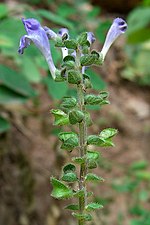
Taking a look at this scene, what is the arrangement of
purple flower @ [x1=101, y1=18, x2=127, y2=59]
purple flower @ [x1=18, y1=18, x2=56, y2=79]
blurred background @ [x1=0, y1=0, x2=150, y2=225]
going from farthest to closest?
1. blurred background @ [x1=0, y1=0, x2=150, y2=225]
2. purple flower @ [x1=101, y1=18, x2=127, y2=59]
3. purple flower @ [x1=18, y1=18, x2=56, y2=79]

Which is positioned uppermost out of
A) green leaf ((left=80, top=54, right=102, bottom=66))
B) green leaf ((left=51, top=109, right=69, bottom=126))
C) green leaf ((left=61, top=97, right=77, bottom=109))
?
green leaf ((left=80, top=54, right=102, bottom=66))

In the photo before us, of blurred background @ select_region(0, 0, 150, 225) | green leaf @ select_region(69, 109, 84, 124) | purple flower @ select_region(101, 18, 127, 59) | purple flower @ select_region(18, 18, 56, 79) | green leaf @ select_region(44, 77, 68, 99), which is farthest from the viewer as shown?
blurred background @ select_region(0, 0, 150, 225)

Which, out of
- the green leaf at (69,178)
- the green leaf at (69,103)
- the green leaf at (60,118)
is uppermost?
the green leaf at (69,103)

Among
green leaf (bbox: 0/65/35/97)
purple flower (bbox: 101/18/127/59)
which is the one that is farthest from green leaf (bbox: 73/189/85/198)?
green leaf (bbox: 0/65/35/97)

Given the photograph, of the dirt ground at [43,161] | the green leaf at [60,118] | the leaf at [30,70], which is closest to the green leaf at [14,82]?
the leaf at [30,70]

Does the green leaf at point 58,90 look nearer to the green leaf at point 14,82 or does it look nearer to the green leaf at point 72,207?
the green leaf at point 14,82

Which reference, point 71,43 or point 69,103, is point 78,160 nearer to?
point 69,103

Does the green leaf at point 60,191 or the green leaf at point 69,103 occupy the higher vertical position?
the green leaf at point 69,103

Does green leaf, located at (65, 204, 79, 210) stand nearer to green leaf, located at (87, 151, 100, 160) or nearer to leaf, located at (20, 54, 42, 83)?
green leaf, located at (87, 151, 100, 160)

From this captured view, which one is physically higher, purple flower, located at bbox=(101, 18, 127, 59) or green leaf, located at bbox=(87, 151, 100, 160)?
purple flower, located at bbox=(101, 18, 127, 59)
